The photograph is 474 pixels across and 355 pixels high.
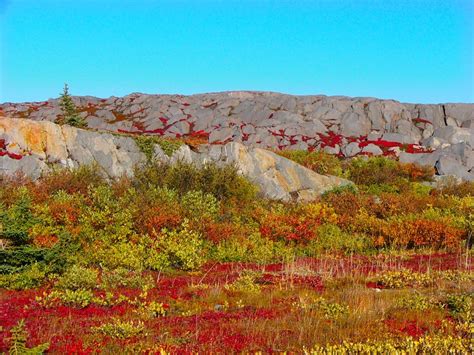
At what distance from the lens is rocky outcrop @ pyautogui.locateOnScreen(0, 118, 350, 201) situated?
70.6ft

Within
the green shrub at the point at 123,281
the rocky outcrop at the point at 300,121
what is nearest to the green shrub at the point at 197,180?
the green shrub at the point at 123,281

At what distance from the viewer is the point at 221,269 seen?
44.8 feet

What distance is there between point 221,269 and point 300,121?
152 ft

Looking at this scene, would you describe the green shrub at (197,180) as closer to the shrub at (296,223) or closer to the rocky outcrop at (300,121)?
the shrub at (296,223)

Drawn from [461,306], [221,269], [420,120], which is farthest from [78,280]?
[420,120]

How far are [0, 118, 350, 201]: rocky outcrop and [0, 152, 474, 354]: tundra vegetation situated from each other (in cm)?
194

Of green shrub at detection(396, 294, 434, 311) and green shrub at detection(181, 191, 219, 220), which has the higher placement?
green shrub at detection(181, 191, 219, 220)

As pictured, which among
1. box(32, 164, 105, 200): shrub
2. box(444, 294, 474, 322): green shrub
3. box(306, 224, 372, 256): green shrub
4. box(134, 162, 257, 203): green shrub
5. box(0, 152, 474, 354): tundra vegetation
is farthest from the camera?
box(134, 162, 257, 203): green shrub

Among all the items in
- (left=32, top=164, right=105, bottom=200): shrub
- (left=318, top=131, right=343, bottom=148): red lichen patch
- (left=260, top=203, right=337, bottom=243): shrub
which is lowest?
(left=260, top=203, right=337, bottom=243): shrub

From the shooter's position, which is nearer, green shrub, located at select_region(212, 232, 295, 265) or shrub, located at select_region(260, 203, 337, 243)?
green shrub, located at select_region(212, 232, 295, 265)

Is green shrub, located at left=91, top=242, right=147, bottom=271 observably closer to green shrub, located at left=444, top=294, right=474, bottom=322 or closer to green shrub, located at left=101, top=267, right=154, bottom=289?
green shrub, located at left=101, top=267, right=154, bottom=289

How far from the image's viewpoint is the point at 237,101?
70.1m

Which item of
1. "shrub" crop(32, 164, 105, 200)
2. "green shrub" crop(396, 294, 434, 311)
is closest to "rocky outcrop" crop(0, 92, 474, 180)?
"shrub" crop(32, 164, 105, 200)

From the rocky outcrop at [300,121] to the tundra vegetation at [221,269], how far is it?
25.4m
